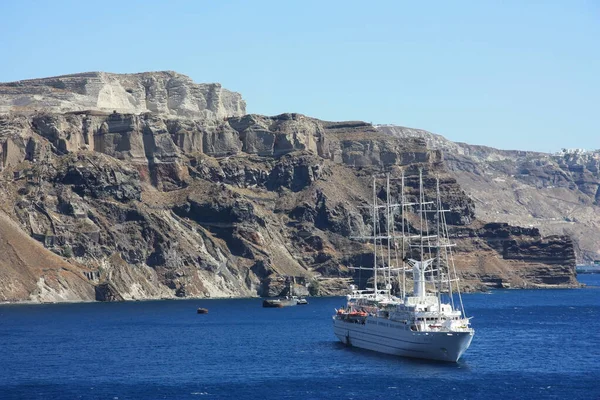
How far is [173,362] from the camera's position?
147 metres

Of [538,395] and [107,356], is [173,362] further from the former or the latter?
[538,395]

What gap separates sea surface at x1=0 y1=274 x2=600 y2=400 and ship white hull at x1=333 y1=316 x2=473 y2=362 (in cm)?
130

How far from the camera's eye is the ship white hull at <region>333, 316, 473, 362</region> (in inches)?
5428

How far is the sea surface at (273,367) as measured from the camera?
123188mm

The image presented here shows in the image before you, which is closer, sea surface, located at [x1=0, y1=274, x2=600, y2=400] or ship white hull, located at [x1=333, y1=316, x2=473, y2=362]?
sea surface, located at [x1=0, y1=274, x2=600, y2=400]

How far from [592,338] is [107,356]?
66650mm

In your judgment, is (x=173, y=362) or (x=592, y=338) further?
(x=592, y=338)

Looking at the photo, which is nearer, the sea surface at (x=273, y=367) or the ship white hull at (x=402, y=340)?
the sea surface at (x=273, y=367)

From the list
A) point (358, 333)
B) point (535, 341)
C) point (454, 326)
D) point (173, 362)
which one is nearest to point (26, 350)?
point (173, 362)

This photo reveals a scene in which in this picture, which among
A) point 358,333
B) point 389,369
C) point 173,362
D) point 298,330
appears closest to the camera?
point 389,369

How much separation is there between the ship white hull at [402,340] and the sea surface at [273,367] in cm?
130

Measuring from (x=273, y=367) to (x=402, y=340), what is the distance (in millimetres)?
14667

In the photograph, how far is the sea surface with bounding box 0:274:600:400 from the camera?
123188 mm

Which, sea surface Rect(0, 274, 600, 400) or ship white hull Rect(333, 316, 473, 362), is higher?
ship white hull Rect(333, 316, 473, 362)
